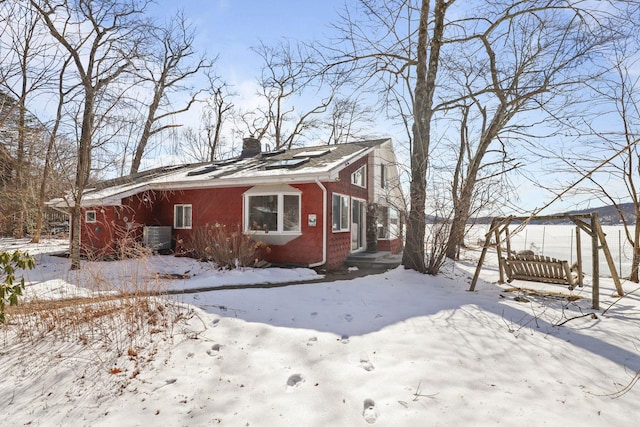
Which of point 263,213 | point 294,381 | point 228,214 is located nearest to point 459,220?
point 294,381

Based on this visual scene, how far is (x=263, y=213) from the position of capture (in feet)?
32.5

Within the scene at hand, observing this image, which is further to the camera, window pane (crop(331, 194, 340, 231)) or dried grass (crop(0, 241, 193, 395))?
window pane (crop(331, 194, 340, 231))

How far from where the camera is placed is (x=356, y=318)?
458cm

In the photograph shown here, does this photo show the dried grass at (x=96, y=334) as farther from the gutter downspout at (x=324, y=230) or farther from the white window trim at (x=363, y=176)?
the white window trim at (x=363, y=176)

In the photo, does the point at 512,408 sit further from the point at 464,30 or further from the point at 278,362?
the point at 464,30

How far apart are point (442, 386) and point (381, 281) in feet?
13.6

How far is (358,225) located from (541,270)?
21.3 feet

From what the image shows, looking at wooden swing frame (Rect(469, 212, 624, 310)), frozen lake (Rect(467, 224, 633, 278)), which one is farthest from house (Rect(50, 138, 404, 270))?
frozen lake (Rect(467, 224, 633, 278))

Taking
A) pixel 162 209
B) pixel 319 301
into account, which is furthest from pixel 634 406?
pixel 162 209

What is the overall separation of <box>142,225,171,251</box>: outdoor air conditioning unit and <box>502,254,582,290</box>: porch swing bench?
10.4m

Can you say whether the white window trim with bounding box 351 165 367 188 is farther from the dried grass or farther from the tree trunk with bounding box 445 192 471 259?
the dried grass

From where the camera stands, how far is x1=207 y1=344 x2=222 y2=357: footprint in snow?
3440 millimetres

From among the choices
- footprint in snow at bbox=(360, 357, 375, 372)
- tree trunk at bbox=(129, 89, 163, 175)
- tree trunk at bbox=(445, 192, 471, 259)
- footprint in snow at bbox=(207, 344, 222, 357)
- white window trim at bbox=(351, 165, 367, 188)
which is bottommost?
footprint in snow at bbox=(360, 357, 375, 372)

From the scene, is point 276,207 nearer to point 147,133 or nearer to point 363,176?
point 363,176
